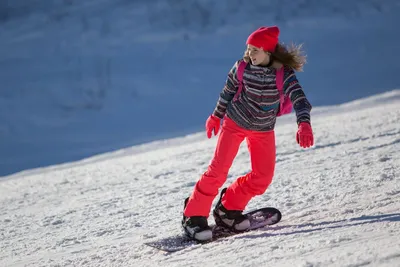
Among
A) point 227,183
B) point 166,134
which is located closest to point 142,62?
point 166,134

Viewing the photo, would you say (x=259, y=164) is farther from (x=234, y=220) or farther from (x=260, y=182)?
(x=234, y=220)

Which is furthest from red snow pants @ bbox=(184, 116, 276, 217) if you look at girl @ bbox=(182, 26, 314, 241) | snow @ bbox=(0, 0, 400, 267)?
snow @ bbox=(0, 0, 400, 267)

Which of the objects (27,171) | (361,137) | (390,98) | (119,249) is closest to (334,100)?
(390,98)

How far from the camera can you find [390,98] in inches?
374

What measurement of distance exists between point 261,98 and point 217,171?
497 millimetres

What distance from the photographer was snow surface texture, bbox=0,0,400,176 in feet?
35.2

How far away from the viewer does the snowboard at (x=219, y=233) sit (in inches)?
148

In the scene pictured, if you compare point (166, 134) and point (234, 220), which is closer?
point (234, 220)

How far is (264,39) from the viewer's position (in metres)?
3.68

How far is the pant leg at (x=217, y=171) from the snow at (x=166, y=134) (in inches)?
11.0

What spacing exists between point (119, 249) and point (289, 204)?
1249mm

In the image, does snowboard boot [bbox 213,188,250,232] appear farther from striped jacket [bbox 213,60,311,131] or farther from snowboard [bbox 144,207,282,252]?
striped jacket [bbox 213,60,311,131]

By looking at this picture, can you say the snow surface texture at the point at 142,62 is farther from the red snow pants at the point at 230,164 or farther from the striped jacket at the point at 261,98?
the striped jacket at the point at 261,98

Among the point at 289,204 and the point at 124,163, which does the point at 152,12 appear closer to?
the point at 124,163
